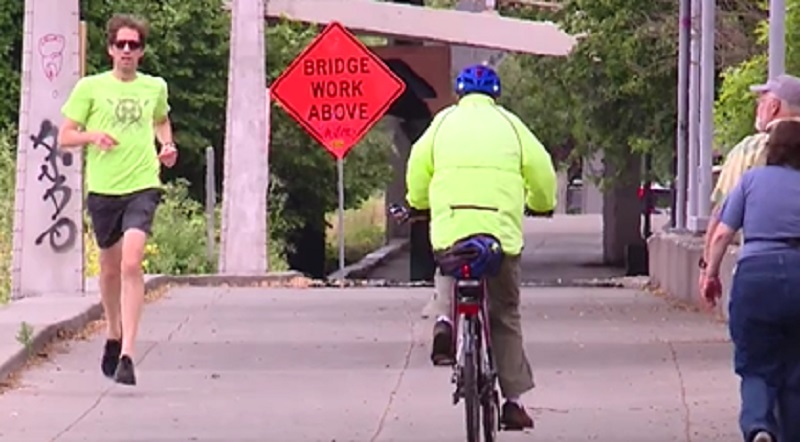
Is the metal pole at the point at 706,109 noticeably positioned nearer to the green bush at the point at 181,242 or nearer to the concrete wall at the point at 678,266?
the concrete wall at the point at 678,266

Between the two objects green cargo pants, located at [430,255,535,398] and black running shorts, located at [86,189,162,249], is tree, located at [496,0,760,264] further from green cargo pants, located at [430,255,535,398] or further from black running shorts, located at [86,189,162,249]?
green cargo pants, located at [430,255,535,398]

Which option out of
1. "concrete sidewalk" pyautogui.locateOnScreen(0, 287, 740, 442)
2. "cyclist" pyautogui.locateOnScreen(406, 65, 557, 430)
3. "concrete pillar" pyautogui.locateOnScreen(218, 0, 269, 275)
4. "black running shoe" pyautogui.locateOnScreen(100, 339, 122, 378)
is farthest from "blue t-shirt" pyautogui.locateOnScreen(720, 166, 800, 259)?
"concrete pillar" pyautogui.locateOnScreen(218, 0, 269, 275)

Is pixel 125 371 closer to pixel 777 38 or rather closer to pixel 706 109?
pixel 777 38

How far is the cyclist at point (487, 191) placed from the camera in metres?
9.45

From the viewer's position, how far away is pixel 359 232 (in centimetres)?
4831

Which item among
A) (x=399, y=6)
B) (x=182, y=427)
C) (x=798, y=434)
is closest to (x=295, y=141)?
(x=399, y=6)

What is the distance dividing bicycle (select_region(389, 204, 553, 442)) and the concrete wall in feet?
23.4

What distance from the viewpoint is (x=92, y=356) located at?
44.6ft

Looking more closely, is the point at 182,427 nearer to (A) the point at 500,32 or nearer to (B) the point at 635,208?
(A) the point at 500,32

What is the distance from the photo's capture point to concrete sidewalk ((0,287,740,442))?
1065cm

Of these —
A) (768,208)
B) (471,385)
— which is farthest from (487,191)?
(768,208)

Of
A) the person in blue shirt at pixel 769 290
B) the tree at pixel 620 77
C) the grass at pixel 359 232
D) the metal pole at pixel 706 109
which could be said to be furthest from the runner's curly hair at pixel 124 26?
the grass at pixel 359 232

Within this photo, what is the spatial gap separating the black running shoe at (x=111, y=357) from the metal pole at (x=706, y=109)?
892cm

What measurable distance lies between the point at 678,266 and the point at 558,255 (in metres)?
24.6
